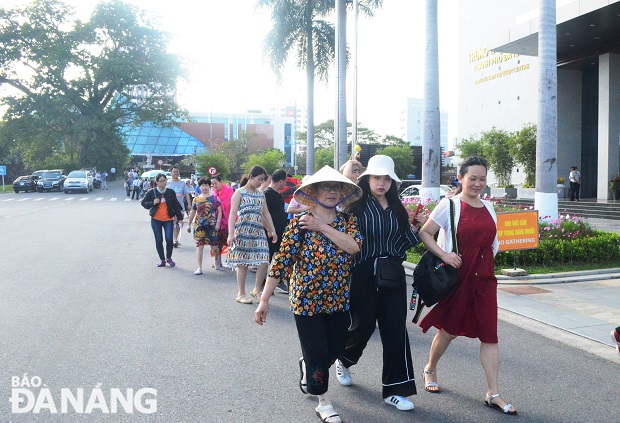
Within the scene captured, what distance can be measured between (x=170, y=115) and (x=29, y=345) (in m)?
45.8

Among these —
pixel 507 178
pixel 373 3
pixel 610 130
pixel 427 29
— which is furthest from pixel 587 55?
pixel 427 29

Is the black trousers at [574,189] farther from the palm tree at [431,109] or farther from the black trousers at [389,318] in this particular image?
the black trousers at [389,318]

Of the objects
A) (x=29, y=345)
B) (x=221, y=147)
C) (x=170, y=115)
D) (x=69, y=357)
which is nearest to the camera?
(x=69, y=357)

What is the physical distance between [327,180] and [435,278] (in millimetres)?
1132

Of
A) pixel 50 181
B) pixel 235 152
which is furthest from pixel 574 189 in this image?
pixel 235 152

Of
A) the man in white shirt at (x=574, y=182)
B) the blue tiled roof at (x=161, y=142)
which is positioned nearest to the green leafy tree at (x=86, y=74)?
the man in white shirt at (x=574, y=182)

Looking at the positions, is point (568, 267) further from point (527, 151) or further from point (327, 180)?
point (527, 151)

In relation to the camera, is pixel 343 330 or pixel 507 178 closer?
pixel 343 330

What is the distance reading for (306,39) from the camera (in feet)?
95.1

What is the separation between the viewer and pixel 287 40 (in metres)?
28.9

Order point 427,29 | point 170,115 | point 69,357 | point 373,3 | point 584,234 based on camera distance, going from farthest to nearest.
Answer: point 170,115 → point 373,3 → point 427,29 → point 584,234 → point 69,357

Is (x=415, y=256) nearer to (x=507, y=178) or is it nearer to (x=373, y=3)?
(x=373, y=3)

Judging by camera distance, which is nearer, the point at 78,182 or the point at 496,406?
the point at 496,406

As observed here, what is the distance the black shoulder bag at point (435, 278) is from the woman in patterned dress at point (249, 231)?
150 inches
